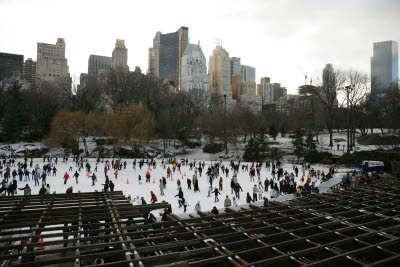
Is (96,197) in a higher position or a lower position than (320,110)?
lower

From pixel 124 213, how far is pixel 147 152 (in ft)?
136

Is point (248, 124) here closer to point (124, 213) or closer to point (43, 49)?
point (124, 213)

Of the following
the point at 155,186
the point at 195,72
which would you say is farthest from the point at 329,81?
the point at 195,72

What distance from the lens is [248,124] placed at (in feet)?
179

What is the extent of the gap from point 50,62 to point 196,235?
164m

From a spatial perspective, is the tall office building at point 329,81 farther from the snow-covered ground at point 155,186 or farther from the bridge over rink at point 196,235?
the bridge over rink at point 196,235

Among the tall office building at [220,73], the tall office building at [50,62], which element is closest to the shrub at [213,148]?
the tall office building at [50,62]

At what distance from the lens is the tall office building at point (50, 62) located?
459 feet

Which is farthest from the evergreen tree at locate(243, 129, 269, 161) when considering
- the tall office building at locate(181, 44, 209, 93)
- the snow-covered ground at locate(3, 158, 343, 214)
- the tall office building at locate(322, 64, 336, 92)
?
the tall office building at locate(181, 44, 209, 93)

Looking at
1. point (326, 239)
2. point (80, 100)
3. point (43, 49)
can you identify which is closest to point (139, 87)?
point (80, 100)

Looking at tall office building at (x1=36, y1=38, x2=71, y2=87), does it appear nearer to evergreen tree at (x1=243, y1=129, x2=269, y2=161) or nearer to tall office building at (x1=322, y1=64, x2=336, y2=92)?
evergreen tree at (x1=243, y1=129, x2=269, y2=161)

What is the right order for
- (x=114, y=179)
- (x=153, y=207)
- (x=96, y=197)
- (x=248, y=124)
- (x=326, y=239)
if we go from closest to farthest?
(x=326, y=239) < (x=153, y=207) < (x=96, y=197) < (x=114, y=179) < (x=248, y=124)

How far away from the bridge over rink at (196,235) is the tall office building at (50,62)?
149 meters

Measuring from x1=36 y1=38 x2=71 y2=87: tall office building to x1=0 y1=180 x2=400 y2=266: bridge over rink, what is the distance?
14864 cm
